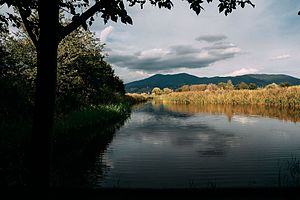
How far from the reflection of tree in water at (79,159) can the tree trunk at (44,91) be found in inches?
197

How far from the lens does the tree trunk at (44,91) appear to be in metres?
5.28

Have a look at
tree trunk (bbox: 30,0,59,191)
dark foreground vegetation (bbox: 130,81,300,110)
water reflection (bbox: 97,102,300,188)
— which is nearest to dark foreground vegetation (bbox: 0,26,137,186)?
water reflection (bbox: 97,102,300,188)

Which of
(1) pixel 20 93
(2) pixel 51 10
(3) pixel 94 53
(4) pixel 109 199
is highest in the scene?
(3) pixel 94 53

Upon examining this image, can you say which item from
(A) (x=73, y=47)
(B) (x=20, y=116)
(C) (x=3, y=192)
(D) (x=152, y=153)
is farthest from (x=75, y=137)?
(C) (x=3, y=192)

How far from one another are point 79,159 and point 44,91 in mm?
10224

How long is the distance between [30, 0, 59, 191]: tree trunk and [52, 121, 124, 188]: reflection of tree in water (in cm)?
500

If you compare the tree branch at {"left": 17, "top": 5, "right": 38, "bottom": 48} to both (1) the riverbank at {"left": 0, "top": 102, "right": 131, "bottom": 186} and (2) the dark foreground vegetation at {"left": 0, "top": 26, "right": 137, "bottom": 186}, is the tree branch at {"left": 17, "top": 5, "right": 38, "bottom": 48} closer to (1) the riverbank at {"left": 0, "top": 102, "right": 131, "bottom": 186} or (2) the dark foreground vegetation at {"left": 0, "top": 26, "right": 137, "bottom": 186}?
(1) the riverbank at {"left": 0, "top": 102, "right": 131, "bottom": 186}

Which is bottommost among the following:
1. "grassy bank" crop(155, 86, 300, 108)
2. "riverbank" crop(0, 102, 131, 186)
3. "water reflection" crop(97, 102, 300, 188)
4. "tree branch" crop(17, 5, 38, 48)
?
"water reflection" crop(97, 102, 300, 188)

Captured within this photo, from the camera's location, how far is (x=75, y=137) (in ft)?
68.4

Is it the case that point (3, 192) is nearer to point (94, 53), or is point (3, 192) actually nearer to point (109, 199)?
point (109, 199)

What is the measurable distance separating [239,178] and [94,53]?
22.9m

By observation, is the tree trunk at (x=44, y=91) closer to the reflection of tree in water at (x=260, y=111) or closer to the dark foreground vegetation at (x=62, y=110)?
the dark foreground vegetation at (x=62, y=110)

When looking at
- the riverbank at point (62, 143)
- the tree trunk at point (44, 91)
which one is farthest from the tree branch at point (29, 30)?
the riverbank at point (62, 143)

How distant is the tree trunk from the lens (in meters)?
5.28
